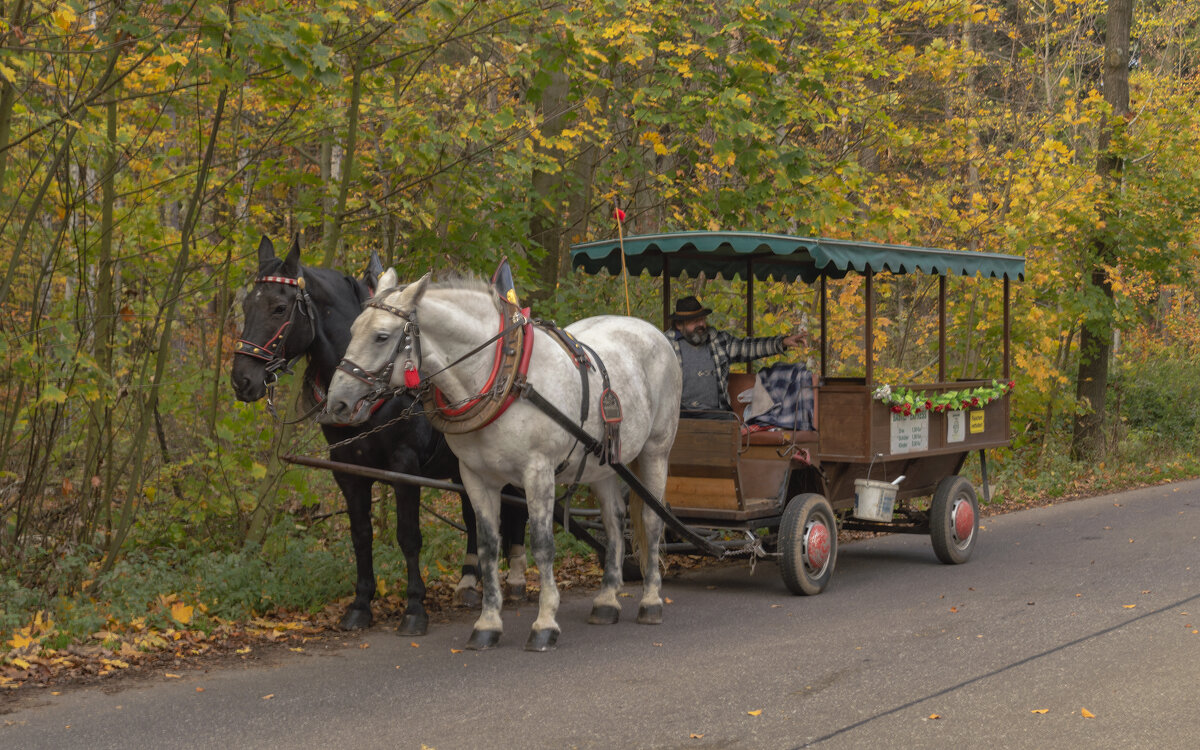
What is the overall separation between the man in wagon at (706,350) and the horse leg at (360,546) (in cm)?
256

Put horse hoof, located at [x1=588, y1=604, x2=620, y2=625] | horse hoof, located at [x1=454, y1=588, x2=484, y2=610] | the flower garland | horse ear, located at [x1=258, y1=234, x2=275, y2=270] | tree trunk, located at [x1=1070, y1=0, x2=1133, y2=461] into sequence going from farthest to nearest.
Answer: tree trunk, located at [x1=1070, y1=0, x2=1133, y2=461] < the flower garland < horse hoof, located at [x1=454, y1=588, x2=484, y2=610] < horse hoof, located at [x1=588, y1=604, x2=620, y2=625] < horse ear, located at [x1=258, y1=234, x2=275, y2=270]

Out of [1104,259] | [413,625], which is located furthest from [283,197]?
[1104,259]

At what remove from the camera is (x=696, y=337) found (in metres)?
9.35

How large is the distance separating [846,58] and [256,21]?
647cm

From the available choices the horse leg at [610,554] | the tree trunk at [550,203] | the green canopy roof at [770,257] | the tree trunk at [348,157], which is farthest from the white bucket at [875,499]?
the tree trunk at [348,157]

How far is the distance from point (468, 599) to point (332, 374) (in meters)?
2.11

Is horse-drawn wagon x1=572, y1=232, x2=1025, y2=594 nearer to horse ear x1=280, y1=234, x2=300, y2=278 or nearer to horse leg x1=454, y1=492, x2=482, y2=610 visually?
horse leg x1=454, y1=492, x2=482, y2=610

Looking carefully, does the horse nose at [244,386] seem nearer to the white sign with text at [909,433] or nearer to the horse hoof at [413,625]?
the horse hoof at [413,625]

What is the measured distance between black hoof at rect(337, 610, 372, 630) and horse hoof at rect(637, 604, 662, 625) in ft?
5.59

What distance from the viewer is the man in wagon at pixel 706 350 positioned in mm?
9273

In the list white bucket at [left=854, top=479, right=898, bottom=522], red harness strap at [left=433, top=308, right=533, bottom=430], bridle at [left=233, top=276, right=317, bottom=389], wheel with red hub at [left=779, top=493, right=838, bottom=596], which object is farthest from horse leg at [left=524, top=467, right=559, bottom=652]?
white bucket at [left=854, top=479, right=898, bottom=522]

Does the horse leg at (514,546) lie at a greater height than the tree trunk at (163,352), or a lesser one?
lesser

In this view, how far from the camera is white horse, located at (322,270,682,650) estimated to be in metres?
6.52

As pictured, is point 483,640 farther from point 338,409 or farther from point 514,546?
point 514,546
